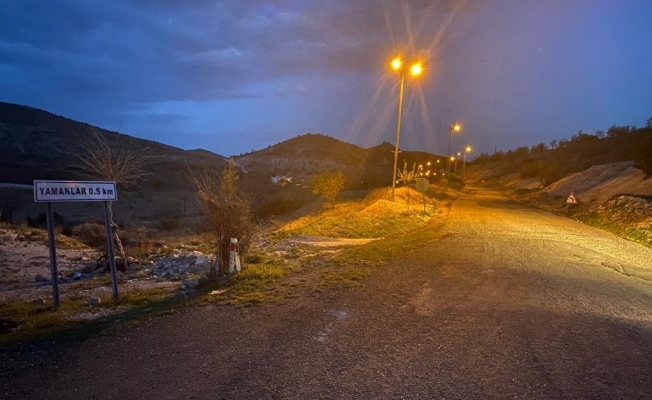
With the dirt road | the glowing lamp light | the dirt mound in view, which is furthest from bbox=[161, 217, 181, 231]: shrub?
the dirt mound

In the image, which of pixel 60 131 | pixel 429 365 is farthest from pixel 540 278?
pixel 60 131

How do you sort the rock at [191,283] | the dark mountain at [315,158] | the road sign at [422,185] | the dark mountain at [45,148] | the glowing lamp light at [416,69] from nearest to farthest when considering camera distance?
1. the rock at [191,283]
2. the glowing lamp light at [416,69]
3. the road sign at [422,185]
4. the dark mountain at [45,148]
5. the dark mountain at [315,158]

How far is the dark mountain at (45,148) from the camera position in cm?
5728

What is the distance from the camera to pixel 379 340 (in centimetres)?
591

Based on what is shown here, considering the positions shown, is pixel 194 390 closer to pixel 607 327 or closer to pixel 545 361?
pixel 545 361

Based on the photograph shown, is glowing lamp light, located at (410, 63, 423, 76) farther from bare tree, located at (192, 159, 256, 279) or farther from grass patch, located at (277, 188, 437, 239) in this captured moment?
bare tree, located at (192, 159, 256, 279)

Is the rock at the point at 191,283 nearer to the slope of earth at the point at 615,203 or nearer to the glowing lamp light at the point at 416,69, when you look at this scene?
the slope of earth at the point at 615,203

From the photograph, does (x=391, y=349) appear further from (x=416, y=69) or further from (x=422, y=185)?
(x=422, y=185)

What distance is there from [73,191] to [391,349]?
583 centimetres

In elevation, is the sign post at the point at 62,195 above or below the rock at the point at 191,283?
above

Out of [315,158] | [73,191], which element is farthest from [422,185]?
[315,158]

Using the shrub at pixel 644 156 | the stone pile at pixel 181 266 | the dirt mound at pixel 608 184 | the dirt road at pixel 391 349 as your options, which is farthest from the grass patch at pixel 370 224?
the shrub at pixel 644 156

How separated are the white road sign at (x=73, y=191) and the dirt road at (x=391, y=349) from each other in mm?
2661

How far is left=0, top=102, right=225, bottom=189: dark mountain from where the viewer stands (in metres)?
57.3
